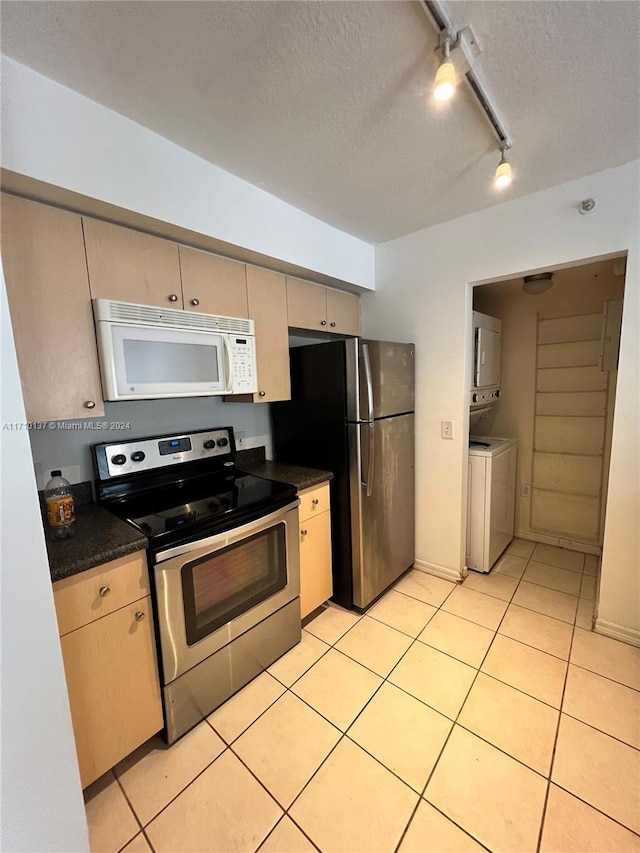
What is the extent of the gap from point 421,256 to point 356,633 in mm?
2522

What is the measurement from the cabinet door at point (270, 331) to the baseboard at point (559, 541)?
2570 mm

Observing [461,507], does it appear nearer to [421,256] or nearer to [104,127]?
[421,256]

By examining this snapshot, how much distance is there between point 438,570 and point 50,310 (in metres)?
2.79

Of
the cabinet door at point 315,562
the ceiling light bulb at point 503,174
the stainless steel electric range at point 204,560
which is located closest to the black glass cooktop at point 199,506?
the stainless steel electric range at point 204,560

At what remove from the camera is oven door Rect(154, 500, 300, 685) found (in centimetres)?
140

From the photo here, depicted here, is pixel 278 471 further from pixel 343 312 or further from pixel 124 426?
pixel 343 312

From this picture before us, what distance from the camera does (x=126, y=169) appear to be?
1.36 meters

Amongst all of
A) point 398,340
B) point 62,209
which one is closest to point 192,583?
point 62,209

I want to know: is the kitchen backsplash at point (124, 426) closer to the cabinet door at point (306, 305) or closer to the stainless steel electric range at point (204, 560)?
the stainless steel electric range at point (204, 560)

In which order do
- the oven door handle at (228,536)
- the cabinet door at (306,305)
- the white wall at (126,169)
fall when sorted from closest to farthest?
the white wall at (126,169)
the oven door handle at (228,536)
the cabinet door at (306,305)

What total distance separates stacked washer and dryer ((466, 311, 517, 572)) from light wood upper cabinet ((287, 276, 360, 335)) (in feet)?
2.97

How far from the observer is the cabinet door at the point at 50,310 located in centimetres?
122

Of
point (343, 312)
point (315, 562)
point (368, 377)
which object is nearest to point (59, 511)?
point (315, 562)

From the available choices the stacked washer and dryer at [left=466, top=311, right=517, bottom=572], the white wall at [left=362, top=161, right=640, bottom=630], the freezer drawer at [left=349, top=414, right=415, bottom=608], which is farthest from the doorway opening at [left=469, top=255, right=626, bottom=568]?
the freezer drawer at [left=349, top=414, right=415, bottom=608]
